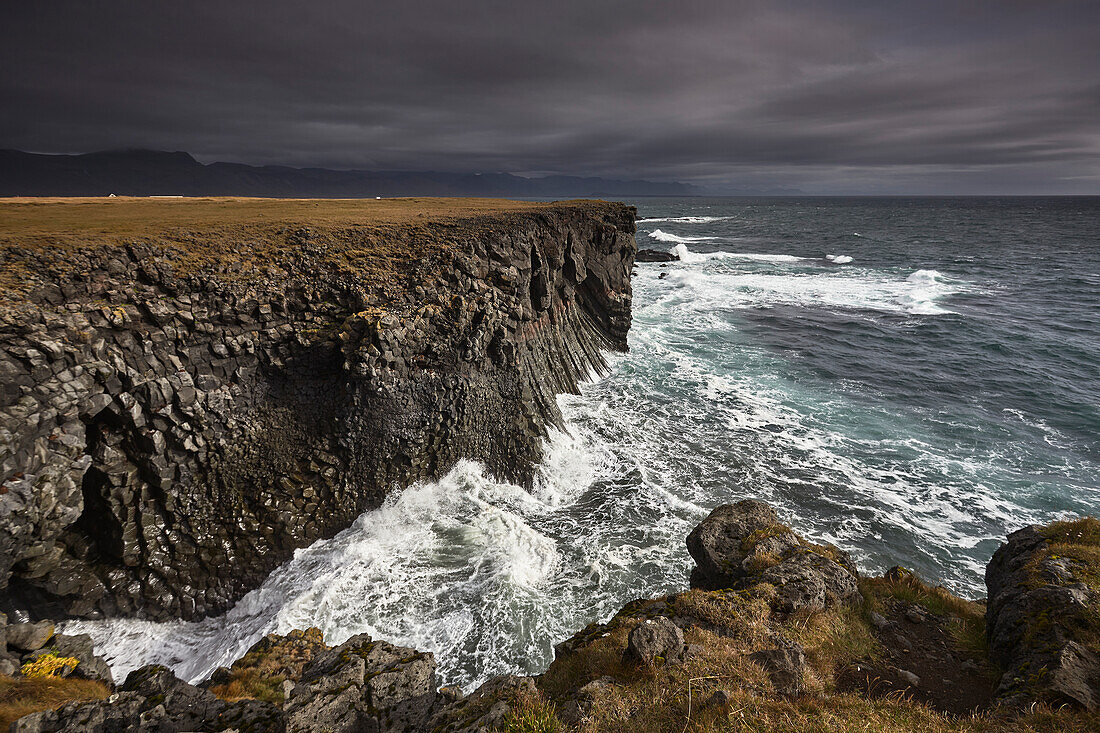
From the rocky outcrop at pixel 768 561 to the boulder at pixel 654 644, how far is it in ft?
9.26

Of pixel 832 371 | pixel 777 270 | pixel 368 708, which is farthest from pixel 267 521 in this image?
pixel 777 270

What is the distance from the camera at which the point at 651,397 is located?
102 feet

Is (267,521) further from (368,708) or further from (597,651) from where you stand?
(597,651)

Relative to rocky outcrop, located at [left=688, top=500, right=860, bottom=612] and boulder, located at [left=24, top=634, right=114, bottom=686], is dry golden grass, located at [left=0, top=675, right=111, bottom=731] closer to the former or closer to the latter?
boulder, located at [left=24, top=634, right=114, bottom=686]

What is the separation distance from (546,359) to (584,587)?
1550 cm

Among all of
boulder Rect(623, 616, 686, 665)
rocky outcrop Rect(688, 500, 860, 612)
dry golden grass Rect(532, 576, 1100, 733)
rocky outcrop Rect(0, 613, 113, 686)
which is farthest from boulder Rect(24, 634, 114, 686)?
rocky outcrop Rect(688, 500, 860, 612)

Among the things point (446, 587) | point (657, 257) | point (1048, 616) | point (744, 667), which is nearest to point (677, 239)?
point (657, 257)

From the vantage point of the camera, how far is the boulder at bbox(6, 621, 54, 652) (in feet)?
34.0

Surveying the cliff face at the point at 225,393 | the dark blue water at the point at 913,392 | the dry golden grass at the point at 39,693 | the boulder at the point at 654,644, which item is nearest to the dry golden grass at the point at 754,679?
the boulder at the point at 654,644

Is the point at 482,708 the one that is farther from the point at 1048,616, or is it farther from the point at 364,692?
the point at 1048,616

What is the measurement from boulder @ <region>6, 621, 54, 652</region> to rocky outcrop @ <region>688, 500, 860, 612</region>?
53.0ft

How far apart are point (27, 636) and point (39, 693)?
2.67 meters

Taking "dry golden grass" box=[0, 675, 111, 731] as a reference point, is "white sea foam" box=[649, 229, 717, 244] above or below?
above

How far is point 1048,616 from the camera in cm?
792
